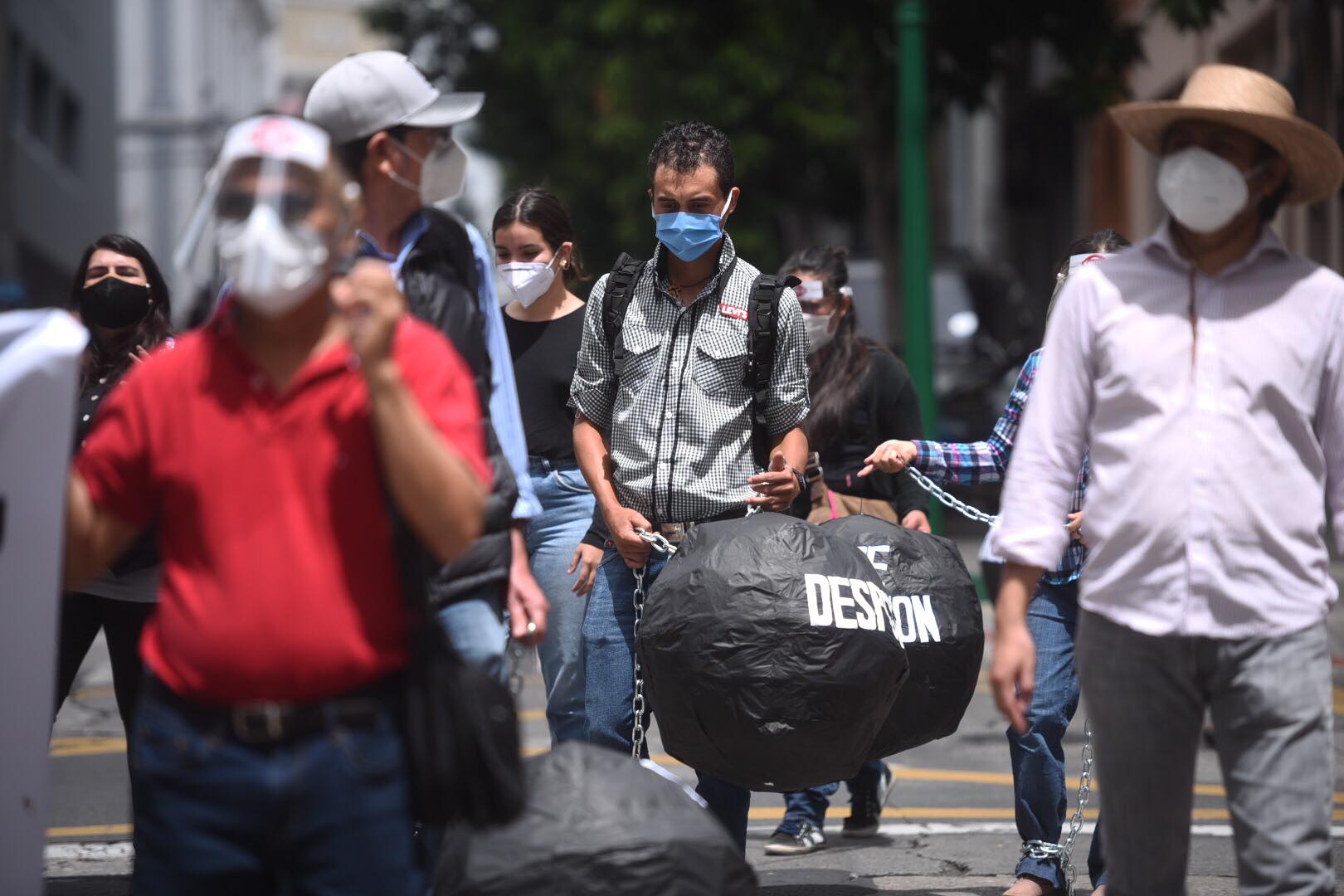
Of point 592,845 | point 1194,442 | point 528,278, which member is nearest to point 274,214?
point 592,845

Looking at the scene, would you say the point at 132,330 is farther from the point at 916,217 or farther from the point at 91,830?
the point at 916,217

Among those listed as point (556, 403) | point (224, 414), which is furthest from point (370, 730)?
point (556, 403)

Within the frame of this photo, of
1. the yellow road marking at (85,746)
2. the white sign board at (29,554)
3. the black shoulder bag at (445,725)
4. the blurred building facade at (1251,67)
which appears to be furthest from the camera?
the blurred building facade at (1251,67)

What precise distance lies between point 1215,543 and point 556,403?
9.19ft

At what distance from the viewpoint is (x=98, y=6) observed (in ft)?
145

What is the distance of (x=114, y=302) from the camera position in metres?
5.48

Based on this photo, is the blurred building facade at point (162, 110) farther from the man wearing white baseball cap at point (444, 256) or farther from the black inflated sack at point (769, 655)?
the man wearing white baseball cap at point (444, 256)

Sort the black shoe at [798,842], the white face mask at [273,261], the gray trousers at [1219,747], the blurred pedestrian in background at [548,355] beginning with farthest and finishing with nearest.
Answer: the black shoe at [798,842] → the blurred pedestrian in background at [548,355] → the gray trousers at [1219,747] → the white face mask at [273,261]

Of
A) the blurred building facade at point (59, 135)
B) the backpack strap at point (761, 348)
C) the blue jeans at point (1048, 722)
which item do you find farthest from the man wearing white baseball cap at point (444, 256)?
the blurred building facade at point (59, 135)

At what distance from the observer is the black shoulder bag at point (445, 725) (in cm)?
306

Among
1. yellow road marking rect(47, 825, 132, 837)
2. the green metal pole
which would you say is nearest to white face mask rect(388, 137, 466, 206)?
yellow road marking rect(47, 825, 132, 837)

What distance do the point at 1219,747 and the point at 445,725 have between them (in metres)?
1.47

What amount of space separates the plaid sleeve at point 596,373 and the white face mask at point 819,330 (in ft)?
5.01

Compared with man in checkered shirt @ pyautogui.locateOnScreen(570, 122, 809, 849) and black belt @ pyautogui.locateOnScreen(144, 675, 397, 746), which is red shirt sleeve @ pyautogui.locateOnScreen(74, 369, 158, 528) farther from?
man in checkered shirt @ pyautogui.locateOnScreen(570, 122, 809, 849)
